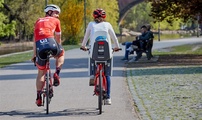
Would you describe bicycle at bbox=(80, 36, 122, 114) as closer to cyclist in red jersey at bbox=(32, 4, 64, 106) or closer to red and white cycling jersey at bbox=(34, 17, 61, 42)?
cyclist in red jersey at bbox=(32, 4, 64, 106)

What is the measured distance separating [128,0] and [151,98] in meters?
81.2

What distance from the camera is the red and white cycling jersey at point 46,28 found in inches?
382

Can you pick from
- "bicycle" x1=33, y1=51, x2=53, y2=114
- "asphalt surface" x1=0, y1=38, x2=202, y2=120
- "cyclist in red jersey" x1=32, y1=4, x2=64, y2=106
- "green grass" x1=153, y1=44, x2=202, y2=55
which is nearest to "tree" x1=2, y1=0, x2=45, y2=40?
"green grass" x1=153, y1=44, x2=202, y2=55

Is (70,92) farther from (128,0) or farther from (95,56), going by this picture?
(128,0)

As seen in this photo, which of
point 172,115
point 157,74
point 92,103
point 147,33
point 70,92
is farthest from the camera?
point 147,33

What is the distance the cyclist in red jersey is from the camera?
9625 mm

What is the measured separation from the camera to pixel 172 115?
923 cm

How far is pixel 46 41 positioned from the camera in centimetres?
962

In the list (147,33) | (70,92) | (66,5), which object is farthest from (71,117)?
(66,5)

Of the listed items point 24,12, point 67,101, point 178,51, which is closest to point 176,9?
point 178,51

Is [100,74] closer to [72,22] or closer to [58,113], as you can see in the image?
[58,113]

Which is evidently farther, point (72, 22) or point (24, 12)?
point (24, 12)

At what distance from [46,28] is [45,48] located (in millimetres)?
414

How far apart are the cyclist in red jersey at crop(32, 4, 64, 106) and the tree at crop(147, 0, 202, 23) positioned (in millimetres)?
14439
